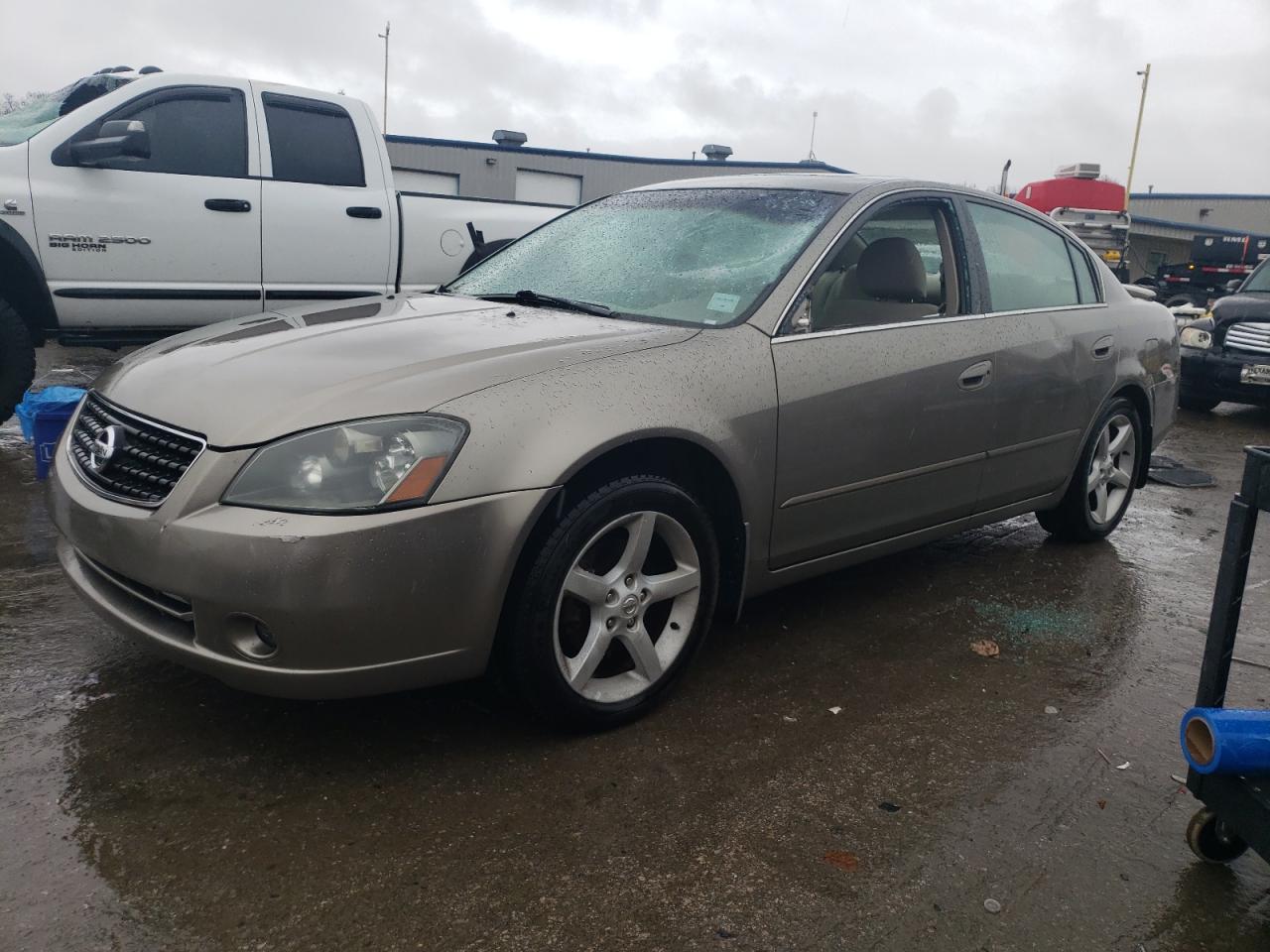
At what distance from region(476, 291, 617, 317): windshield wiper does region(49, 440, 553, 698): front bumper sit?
1.02 m

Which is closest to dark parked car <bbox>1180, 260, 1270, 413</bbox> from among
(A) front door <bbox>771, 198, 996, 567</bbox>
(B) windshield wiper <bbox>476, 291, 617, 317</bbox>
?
(A) front door <bbox>771, 198, 996, 567</bbox>

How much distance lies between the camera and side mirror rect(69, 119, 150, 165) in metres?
5.54

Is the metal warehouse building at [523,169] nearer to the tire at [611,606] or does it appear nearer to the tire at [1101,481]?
the tire at [1101,481]

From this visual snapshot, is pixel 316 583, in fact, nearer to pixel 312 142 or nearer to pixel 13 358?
pixel 13 358

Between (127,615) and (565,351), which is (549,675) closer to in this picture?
(565,351)

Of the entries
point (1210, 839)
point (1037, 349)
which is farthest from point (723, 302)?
point (1210, 839)

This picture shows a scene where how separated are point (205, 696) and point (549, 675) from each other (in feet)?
3.47

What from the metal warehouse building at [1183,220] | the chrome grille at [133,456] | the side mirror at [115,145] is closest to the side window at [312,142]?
the side mirror at [115,145]

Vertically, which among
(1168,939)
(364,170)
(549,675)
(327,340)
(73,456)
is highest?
(364,170)

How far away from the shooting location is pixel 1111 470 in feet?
16.2

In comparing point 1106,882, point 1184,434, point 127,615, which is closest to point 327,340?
point 127,615

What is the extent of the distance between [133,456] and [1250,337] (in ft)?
31.8

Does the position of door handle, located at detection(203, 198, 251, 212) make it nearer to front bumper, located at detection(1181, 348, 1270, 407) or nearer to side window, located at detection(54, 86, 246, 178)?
side window, located at detection(54, 86, 246, 178)

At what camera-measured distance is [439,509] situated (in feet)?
8.09
